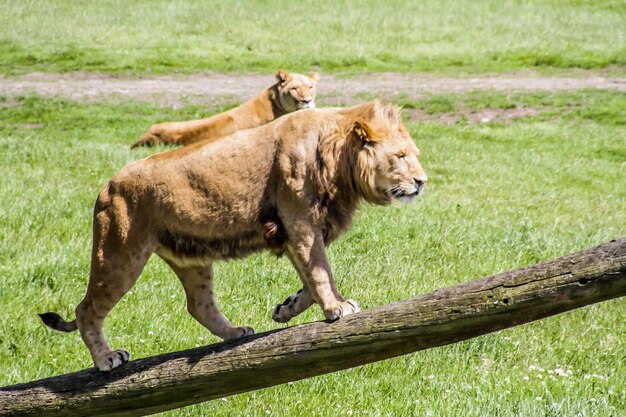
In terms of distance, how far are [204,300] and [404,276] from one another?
9.46ft

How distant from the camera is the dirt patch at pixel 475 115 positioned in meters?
18.2

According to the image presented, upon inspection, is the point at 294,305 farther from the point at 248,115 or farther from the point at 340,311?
the point at 248,115

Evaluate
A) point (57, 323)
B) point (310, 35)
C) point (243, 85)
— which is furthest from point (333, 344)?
point (310, 35)

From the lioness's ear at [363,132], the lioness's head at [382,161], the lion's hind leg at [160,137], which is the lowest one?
the lion's hind leg at [160,137]

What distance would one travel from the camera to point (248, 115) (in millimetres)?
13648

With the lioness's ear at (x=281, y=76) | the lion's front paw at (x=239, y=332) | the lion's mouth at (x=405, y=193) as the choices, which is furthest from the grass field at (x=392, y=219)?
the lioness's ear at (x=281, y=76)

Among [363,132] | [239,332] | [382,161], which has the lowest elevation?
[239,332]

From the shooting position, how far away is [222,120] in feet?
44.8

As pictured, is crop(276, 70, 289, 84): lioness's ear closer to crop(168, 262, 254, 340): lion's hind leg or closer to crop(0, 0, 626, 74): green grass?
crop(168, 262, 254, 340): lion's hind leg

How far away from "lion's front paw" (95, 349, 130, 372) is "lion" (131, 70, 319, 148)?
8179 millimetres

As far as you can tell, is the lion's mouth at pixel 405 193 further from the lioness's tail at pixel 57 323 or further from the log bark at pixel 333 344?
the lioness's tail at pixel 57 323

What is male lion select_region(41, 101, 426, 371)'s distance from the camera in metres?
5.13

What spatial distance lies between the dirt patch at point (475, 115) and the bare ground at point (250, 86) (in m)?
0.04

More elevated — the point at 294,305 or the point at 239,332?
the point at 294,305
